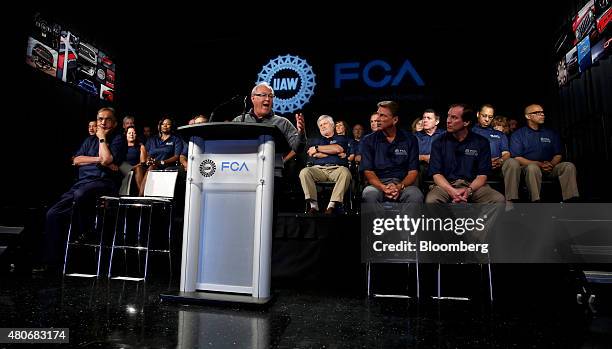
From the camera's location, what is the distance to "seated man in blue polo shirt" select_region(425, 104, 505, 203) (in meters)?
2.83

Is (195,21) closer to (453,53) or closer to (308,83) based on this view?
(308,83)

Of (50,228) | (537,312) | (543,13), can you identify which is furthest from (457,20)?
(50,228)

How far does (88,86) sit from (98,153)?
163 inches

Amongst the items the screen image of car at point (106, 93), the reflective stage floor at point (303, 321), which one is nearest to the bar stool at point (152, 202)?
the reflective stage floor at point (303, 321)

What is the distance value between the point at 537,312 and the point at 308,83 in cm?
616

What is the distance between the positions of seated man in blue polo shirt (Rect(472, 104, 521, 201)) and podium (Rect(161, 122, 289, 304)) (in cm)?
275

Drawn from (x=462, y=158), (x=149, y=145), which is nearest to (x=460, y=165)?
(x=462, y=158)

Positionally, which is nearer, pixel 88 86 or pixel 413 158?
pixel 413 158

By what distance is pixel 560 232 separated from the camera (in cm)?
296

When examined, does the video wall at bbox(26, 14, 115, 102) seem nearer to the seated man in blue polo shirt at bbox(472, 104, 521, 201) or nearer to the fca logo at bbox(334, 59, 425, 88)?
the fca logo at bbox(334, 59, 425, 88)

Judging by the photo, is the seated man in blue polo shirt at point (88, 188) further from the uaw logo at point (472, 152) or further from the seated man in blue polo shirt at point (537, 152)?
the seated man in blue polo shirt at point (537, 152)

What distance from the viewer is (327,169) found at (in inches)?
163

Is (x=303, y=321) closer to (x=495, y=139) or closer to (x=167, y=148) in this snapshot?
(x=495, y=139)

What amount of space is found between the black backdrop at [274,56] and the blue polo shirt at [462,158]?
3.18m
